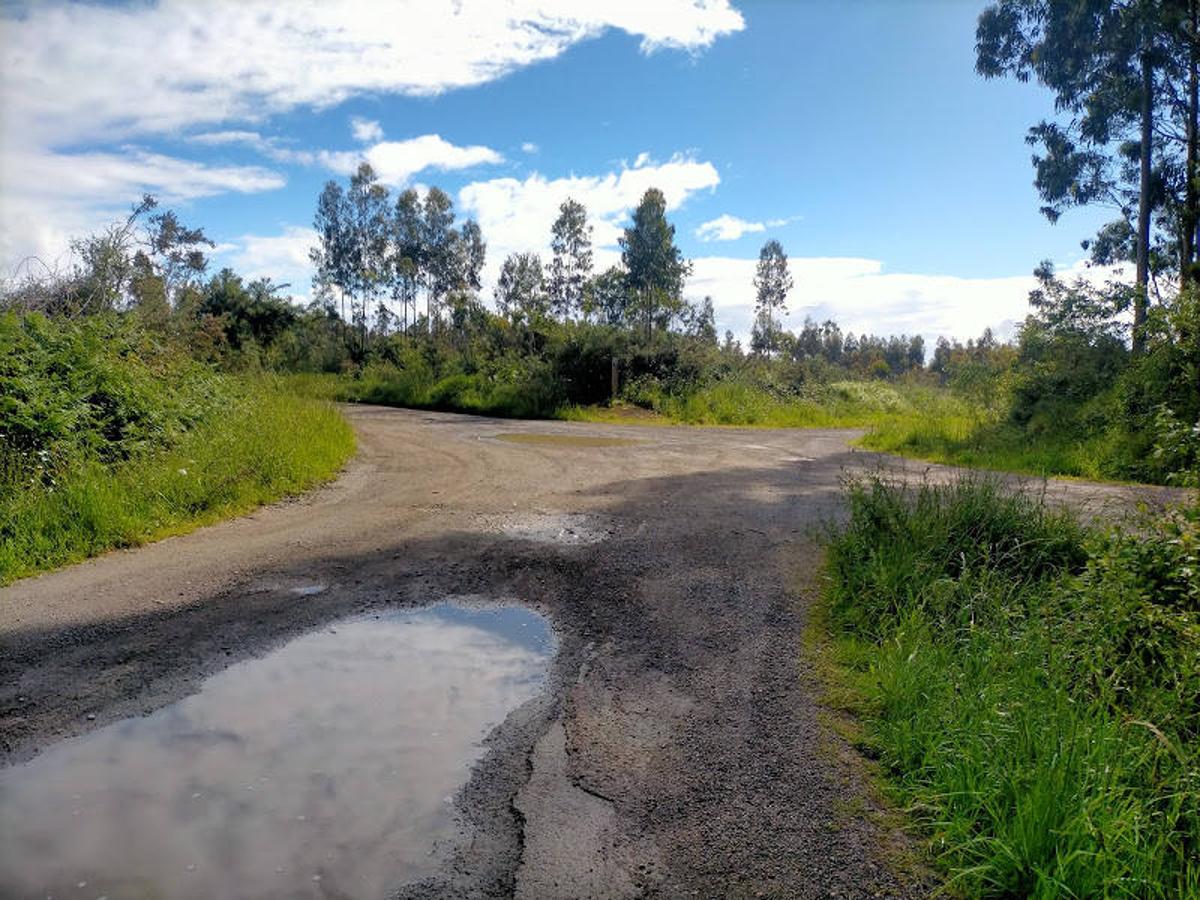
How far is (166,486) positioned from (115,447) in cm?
103

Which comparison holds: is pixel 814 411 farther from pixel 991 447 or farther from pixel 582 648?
pixel 582 648

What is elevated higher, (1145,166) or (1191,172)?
(1145,166)

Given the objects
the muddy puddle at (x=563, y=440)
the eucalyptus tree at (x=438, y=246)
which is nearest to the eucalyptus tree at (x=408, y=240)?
the eucalyptus tree at (x=438, y=246)

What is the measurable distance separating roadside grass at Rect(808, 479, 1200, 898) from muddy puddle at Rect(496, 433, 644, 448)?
896 centimetres

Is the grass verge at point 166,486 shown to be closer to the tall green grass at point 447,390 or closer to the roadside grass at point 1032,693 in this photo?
the roadside grass at point 1032,693

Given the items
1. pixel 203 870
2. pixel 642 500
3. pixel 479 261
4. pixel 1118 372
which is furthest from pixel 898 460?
pixel 479 261

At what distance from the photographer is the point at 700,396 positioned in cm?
2289

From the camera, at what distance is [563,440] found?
577 inches

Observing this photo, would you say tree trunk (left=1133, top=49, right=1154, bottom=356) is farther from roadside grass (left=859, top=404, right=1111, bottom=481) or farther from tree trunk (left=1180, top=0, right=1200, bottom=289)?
roadside grass (left=859, top=404, right=1111, bottom=481)

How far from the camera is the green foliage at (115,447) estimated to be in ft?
21.0

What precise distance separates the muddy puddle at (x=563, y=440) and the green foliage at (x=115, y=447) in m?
4.21

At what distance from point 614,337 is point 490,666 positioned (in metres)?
19.3

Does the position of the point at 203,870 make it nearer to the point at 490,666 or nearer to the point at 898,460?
the point at 490,666

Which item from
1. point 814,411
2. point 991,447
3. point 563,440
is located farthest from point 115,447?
point 814,411
